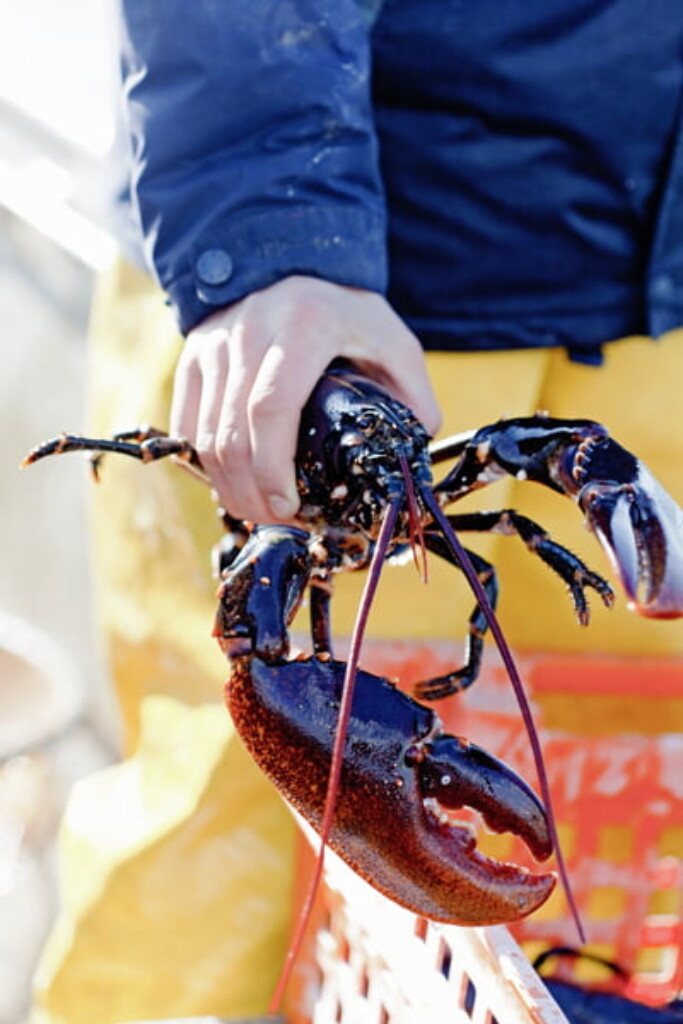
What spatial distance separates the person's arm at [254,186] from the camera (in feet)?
2.67

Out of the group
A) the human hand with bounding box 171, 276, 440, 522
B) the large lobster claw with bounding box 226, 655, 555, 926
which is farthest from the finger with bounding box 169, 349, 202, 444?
the large lobster claw with bounding box 226, 655, 555, 926

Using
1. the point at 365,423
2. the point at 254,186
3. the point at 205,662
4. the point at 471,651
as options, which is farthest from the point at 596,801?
the point at 254,186

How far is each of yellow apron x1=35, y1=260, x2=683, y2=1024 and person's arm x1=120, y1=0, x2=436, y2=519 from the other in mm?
211

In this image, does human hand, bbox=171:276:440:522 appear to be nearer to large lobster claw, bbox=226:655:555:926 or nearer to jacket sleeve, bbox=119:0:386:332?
jacket sleeve, bbox=119:0:386:332

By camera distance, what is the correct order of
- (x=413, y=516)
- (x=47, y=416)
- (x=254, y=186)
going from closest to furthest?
(x=413, y=516) → (x=254, y=186) → (x=47, y=416)

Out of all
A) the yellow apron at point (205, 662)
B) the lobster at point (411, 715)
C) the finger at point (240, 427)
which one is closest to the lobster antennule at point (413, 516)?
the lobster at point (411, 715)

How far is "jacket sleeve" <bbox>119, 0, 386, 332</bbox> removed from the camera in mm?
827

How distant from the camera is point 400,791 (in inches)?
24.6

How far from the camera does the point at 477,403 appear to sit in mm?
1037

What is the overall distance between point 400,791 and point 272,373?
0.28 meters

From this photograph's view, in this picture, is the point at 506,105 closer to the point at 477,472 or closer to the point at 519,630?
the point at 477,472

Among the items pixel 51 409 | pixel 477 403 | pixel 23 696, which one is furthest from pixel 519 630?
pixel 51 409

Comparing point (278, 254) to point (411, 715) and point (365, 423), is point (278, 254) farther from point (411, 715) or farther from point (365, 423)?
point (411, 715)

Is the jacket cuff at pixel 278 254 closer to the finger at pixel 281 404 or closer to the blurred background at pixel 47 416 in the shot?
the finger at pixel 281 404
